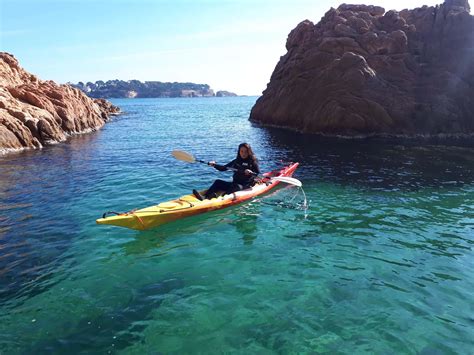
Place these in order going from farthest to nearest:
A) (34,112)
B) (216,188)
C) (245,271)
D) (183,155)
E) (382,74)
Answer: (382,74) → (34,112) → (183,155) → (216,188) → (245,271)

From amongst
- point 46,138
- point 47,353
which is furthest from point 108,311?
point 46,138

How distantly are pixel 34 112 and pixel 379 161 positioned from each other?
25.2m

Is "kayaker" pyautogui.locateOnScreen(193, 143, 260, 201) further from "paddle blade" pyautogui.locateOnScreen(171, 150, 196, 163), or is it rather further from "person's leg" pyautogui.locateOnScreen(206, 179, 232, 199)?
"paddle blade" pyautogui.locateOnScreen(171, 150, 196, 163)

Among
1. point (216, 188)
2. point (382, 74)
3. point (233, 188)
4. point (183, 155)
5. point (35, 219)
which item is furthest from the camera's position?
point (382, 74)

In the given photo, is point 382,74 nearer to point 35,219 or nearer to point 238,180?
point 238,180

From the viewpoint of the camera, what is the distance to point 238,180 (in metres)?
13.5

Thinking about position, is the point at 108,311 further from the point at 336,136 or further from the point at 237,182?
the point at 336,136

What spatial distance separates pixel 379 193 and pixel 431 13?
Result: 3103 centimetres

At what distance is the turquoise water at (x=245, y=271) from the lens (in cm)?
605

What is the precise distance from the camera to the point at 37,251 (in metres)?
9.09

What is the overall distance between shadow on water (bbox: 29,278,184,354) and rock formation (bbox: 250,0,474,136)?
25.8 m

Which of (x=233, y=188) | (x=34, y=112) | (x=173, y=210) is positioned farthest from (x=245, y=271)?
(x=34, y=112)

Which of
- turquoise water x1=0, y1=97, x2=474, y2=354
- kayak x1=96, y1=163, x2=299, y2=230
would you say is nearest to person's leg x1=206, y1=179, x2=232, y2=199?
kayak x1=96, y1=163, x2=299, y2=230

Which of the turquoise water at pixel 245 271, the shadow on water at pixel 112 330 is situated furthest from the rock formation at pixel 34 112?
the shadow on water at pixel 112 330
